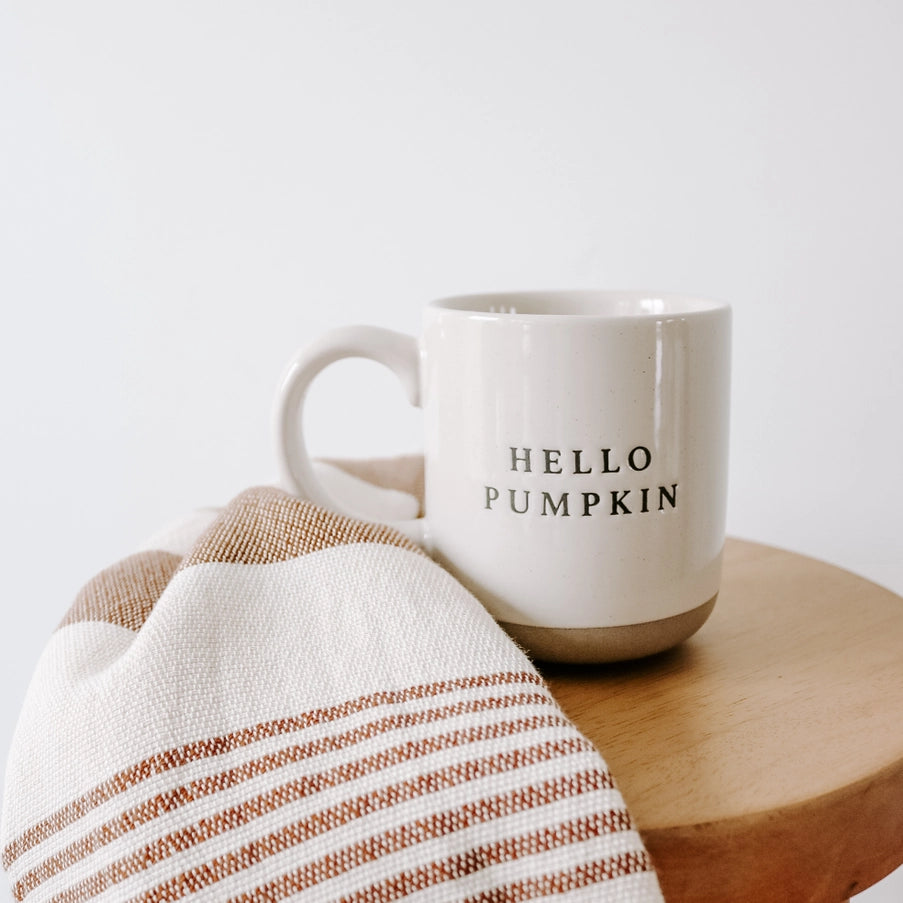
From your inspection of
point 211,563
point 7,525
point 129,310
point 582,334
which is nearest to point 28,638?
point 7,525

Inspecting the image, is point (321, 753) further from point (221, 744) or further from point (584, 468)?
point (584, 468)

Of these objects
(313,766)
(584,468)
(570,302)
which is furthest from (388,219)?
(313,766)

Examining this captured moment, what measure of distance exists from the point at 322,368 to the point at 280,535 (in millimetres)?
87

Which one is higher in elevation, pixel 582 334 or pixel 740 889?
pixel 582 334

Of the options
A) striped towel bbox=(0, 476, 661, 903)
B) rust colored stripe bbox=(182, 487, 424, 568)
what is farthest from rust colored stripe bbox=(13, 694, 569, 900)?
rust colored stripe bbox=(182, 487, 424, 568)

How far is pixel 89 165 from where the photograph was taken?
0.98 meters

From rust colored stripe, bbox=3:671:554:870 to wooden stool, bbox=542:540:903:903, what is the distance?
0.06 m

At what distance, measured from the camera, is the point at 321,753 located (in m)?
0.33

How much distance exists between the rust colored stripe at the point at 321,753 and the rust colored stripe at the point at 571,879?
0.05 m

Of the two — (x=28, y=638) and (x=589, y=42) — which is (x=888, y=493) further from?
(x=28, y=638)

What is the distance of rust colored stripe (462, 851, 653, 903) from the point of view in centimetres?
30

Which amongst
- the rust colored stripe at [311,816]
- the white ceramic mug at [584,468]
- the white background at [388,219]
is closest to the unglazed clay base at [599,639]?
the white ceramic mug at [584,468]

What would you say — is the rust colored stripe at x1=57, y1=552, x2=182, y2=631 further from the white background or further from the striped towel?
the white background

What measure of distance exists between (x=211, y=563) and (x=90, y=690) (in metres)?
0.08
